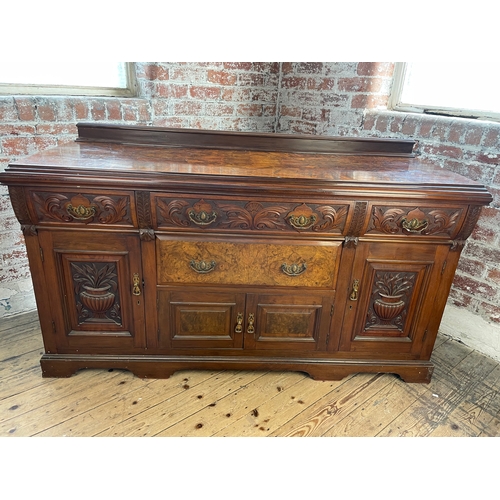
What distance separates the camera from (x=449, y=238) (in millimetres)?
1388

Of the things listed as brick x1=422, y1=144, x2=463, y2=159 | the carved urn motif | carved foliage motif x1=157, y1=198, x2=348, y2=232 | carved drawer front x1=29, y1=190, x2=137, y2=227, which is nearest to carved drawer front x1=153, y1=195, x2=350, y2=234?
carved foliage motif x1=157, y1=198, x2=348, y2=232

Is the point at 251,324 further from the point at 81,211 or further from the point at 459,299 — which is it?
the point at 459,299

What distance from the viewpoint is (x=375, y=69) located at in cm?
197

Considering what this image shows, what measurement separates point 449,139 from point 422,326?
91 cm

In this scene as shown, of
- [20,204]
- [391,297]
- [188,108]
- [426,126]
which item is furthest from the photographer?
[188,108]

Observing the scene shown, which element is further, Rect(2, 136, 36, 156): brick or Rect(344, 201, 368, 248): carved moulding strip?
Rect(2, 136, 36, 156): brick

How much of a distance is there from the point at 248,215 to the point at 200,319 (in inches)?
19.4

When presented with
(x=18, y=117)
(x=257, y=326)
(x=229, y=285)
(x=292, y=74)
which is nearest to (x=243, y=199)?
(x=229, y=285)

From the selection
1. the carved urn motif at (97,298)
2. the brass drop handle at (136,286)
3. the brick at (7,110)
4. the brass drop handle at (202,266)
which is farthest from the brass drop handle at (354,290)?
the brick at (7,110)

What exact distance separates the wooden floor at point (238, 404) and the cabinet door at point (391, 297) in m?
0.21

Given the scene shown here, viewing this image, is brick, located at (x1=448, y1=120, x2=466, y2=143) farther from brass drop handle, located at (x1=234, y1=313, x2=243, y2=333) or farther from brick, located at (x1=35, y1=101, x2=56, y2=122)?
brick, located at (x1=35, y1=101, x2=56, y2=122)

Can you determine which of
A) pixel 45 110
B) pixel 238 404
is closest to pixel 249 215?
pixel 238 404

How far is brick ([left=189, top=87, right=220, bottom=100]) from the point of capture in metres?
2.08

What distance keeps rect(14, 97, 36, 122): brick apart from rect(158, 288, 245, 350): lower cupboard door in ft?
3.54
